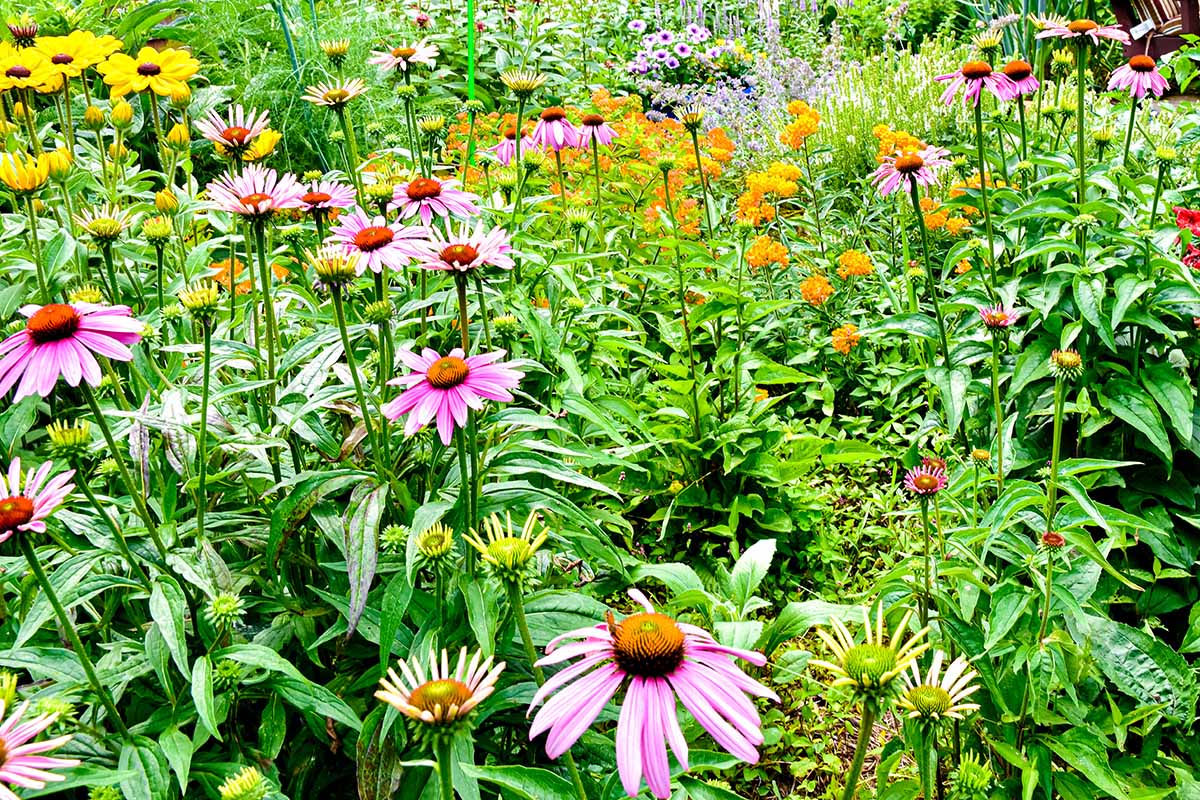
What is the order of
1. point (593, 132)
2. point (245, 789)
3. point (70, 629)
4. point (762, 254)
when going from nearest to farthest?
point (245, 789) → point (70, 629) → point (593, 132) → point (762, 254)

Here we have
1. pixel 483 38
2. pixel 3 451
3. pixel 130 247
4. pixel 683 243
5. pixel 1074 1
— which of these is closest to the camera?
pixel 3 451

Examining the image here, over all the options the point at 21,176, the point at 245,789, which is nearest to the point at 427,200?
the point at 21,176

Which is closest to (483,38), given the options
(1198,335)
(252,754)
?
(1198,335)

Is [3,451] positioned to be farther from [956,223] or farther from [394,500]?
[956,223]

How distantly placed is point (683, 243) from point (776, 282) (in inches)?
35.3

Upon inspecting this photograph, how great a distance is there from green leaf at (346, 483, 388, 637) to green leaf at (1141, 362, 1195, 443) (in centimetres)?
151

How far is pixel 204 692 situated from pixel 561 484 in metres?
0.96

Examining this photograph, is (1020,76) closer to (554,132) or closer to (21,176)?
(554,132)

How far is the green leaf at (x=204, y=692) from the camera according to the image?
1133 millimetres

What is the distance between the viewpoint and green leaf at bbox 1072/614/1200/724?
162 centimetres

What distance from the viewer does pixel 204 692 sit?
1.16 metres

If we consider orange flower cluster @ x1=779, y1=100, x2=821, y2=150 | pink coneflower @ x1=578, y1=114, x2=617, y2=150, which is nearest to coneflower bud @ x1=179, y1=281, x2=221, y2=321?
pink coneflower @ x1=578, y1=114, x2=617, y2=150

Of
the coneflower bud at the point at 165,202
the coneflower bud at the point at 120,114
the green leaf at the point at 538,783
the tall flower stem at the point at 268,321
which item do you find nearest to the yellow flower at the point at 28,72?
the coneflower bud at the point at 120,114

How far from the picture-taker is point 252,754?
131cm
